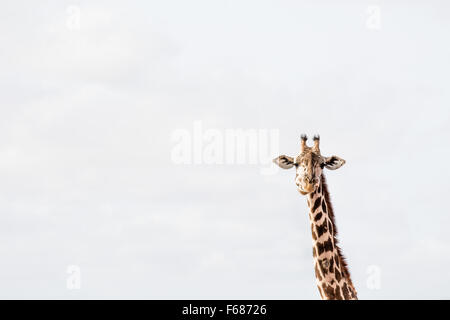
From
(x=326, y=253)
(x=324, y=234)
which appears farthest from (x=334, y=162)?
(x=326, y=253)

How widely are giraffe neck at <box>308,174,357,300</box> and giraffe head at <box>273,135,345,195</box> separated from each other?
1.95 feet

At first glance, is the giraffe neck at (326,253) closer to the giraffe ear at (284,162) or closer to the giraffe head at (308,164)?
the giraffe head at (308,164)

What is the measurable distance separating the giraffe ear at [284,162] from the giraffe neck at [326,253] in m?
1.01

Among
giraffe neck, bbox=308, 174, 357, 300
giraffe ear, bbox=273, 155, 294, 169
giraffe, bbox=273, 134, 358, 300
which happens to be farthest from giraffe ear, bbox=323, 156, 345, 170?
giraffe ear, bbox=273, 155, 294, 169

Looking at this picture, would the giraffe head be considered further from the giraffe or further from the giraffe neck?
the giraffe neck

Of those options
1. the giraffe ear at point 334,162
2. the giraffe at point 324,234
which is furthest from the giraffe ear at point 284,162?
the giraffe ear at point 334,162

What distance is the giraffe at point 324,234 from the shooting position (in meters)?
33.2

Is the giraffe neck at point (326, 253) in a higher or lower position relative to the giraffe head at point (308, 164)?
lower

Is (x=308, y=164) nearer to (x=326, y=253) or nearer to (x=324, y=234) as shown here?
(x=324, y=234)

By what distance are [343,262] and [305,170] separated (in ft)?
10.2
